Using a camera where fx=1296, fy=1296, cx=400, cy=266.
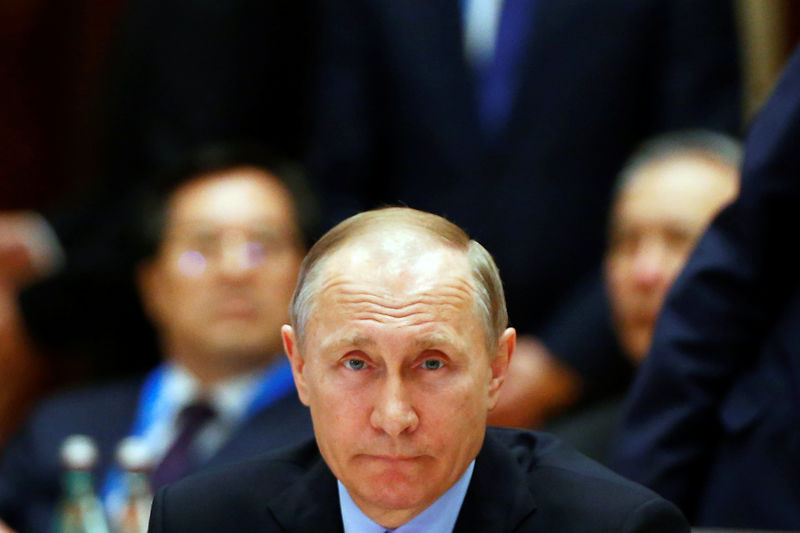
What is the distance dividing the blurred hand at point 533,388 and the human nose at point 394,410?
140 cm

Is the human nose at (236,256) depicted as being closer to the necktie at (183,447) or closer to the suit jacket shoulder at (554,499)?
the necktie at (183,447)

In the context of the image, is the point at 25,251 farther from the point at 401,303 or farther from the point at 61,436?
the point at 401,303

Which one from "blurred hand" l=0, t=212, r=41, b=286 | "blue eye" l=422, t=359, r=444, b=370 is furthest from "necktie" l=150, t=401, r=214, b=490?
"blue eye" l=422, t=359, r=444, b=370

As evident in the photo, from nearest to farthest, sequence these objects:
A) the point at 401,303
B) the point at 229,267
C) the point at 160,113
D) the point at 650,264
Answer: the point at 401,303
the point at 650,264
the point at 229,267
the point at 160,113

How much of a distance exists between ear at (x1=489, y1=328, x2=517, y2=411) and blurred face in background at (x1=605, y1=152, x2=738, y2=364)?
1173mm

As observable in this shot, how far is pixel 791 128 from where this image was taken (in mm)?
1546

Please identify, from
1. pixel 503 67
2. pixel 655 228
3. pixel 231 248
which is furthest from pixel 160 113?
pixel 655 228

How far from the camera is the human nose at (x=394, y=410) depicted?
107cm

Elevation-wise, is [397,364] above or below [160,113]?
above

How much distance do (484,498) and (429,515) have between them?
57 millimetres

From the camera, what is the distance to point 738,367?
1.65m

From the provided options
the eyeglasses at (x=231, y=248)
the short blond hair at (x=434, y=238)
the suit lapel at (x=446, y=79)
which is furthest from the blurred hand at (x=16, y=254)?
the short blond hair at (x=434, y=238)

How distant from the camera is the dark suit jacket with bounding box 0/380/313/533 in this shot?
86.8 inches

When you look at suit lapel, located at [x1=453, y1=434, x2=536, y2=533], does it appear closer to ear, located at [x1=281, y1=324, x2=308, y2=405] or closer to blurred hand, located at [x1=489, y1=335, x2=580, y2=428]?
ear, located at [x1=281, y1=324, x2=308, y2=405]
